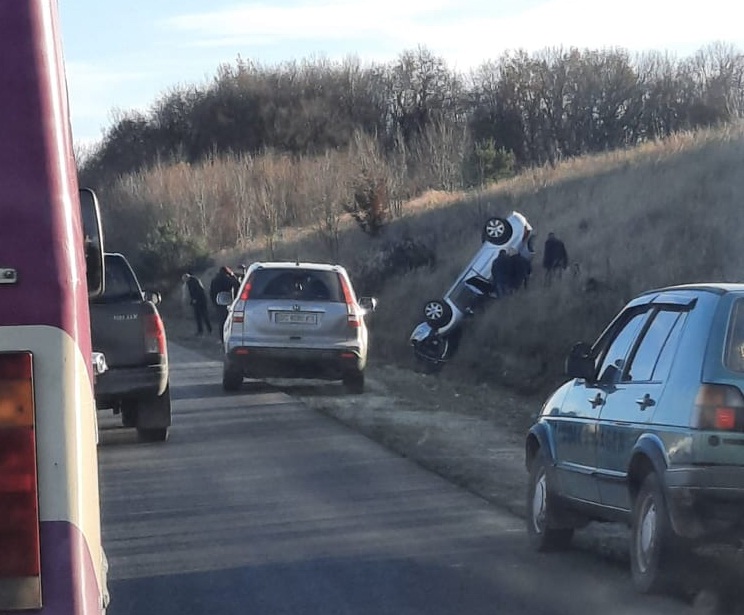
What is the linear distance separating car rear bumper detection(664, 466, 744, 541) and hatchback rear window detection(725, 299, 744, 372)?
1.70 ft

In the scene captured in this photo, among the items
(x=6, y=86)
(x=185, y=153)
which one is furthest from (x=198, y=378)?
(x=185, y=153)

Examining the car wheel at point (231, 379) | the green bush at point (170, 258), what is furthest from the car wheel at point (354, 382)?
the green bush at point (170, 258)

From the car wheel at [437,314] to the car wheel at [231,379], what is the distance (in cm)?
543

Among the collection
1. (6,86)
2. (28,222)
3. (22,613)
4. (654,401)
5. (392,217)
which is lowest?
(392,217)

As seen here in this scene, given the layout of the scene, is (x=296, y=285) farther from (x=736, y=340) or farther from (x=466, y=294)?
(x=736, y=340)

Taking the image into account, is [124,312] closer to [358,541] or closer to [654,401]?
[358,541]

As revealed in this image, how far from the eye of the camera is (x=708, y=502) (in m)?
6.90

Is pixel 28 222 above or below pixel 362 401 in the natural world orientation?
above

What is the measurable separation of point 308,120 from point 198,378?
6797cm

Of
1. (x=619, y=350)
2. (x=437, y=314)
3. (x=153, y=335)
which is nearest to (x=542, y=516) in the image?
(x=619, y=350)

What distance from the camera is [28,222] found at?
346 cm

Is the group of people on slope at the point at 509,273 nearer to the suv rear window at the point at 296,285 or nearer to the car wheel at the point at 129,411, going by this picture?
the suv rear window at the point at 296,285

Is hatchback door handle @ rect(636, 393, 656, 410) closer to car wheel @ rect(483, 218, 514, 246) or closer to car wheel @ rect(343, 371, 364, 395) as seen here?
car wheel @ rect(343, 371, 364, 395)

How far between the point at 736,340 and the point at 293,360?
1198cm
